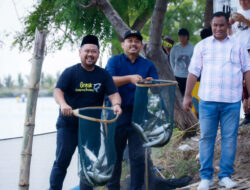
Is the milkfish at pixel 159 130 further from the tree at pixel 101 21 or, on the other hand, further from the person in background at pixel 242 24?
the tree at pixel 101 21

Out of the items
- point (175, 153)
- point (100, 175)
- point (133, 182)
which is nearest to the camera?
point (100, 175)

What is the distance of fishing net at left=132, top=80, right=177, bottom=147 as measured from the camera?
133 inches

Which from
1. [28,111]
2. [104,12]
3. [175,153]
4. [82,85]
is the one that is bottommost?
[175,153]

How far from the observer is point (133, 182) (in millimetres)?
3570

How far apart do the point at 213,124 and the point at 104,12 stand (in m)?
2.96

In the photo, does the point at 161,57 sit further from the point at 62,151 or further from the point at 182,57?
the point at 62,151

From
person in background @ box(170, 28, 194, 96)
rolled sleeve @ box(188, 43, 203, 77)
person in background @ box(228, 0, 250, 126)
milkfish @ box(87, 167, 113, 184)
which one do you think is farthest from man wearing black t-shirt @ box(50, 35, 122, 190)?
person in background @ box(170, 28, 194, 96)

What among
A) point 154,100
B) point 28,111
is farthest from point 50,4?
point 154,100

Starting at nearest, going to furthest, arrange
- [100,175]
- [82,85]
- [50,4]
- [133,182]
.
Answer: [100,175] < [82,85] < [133,182] < [50,4]

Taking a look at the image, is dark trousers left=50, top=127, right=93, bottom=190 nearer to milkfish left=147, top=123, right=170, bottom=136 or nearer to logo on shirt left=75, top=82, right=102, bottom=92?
logo on shirt left=75, top=82, right=102, bottom=92

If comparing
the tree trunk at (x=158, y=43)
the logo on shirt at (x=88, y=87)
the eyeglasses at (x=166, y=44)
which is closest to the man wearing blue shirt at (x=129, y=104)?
the logo on shirt at (x=88, y=87)

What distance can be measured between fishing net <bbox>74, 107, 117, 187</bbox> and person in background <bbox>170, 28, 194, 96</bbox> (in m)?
3.51

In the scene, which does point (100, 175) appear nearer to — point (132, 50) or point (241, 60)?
point (132, 50)

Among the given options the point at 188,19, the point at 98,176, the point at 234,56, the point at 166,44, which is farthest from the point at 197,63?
the point at 188,19
